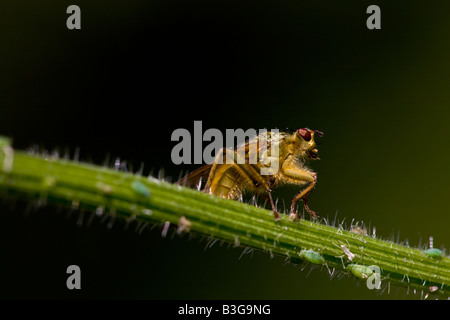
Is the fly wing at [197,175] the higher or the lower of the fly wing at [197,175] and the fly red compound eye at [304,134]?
the lower

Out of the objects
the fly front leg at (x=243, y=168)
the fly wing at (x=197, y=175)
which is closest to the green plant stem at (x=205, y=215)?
the fly front leg at (x=243, y=168)

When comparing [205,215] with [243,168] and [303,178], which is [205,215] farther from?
[303,178]

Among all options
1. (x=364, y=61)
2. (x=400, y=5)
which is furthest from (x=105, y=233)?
(x=400, y=5)

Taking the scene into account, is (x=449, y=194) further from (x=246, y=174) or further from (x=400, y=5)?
(x=246, y=174)

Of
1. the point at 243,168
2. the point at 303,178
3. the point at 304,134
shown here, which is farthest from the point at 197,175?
the point at 304,134

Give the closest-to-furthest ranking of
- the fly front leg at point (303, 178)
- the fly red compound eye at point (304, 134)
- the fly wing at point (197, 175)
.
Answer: the fly front leg at point (303, 178) → the fly wing at point (197, 175) → the fly red compound eye at point (304, 134)

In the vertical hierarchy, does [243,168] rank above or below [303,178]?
above

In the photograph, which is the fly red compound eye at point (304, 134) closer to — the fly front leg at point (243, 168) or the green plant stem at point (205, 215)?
the fly front leg at point (243, 168)

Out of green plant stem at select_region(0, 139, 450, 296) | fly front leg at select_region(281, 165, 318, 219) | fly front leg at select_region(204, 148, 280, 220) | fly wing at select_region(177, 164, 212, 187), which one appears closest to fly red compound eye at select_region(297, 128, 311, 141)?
fly front leg at select_region(281, 165, 318, 219)

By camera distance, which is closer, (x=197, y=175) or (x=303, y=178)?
(x=303, y=178)
